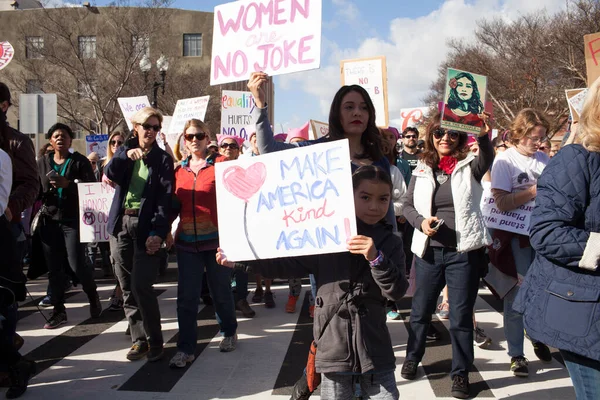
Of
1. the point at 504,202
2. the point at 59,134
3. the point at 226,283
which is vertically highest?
the point at 59,134

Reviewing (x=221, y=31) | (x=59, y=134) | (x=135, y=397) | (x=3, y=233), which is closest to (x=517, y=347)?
(x=135, y=397)

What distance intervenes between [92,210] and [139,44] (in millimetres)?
23593

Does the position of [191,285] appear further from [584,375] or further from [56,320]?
[584,375]

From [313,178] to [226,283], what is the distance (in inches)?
94.4

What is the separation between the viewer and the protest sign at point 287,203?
2.63 meters

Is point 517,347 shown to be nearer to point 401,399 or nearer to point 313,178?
point 401,399

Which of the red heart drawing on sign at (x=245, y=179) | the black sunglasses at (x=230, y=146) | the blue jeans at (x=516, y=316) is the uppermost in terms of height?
the black sunglasses at (x=230, y=146)

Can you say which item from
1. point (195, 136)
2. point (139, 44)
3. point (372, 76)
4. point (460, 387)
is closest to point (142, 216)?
point (195, 136)

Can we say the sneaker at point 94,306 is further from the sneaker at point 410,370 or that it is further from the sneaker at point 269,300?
the sneaker at point 410,370

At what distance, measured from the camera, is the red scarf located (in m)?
4.19

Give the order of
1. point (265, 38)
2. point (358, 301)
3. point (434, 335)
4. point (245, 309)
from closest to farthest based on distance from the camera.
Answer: point (358, 301) < point (265, 38) < point (434, 335) < point (245, 309)

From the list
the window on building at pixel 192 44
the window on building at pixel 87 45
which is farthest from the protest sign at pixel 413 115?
the window on building at pixel 192 44

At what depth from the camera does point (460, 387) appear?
12.8 ft

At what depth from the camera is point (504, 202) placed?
4.41 metres
